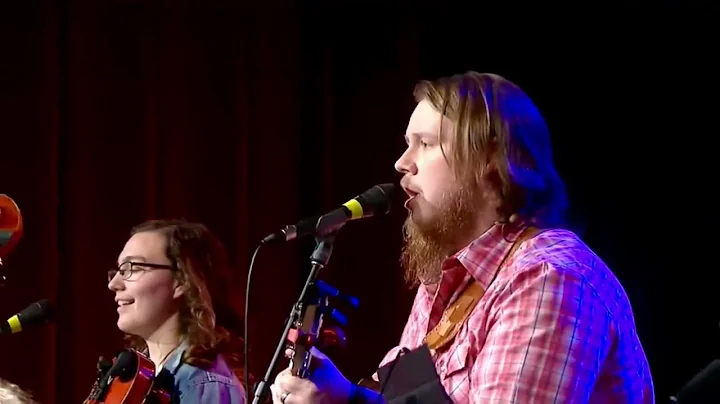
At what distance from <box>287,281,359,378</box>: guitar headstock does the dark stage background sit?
2.27 metres

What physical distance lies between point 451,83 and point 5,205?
134 cm

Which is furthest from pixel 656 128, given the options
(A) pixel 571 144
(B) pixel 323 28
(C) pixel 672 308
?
(B) pixel 323 28

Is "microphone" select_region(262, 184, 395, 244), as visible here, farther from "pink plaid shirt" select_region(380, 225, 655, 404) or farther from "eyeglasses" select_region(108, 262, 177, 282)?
"eyeglasses" select_region(108, 262, 177, 282)

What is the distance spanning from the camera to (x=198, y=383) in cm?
305

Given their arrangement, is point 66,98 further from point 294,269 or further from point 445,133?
point 445,133

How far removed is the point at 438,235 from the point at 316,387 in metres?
0.51

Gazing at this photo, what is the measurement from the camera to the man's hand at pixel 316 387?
172 centimetres

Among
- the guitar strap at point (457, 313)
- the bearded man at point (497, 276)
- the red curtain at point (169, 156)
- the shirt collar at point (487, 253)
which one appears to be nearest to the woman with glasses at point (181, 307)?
the red curtain at point (169, 156)

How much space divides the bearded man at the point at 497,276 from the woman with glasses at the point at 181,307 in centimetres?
107

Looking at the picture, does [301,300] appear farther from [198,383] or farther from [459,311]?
[198,383]

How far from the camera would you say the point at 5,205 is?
2.66 metres

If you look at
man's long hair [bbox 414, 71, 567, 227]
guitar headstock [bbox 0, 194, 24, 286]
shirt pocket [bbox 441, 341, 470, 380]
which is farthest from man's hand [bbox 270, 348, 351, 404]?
guitar headstock [bbox 0, 194, 24, 286]

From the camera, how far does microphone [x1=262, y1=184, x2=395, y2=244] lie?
73.5 inches

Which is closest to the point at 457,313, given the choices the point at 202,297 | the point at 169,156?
the point at 202,297
